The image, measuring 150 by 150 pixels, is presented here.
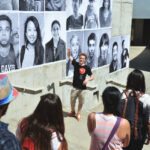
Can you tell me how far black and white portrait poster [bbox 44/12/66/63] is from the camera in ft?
26.5

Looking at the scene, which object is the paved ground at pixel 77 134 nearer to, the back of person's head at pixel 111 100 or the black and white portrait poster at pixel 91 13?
the back of person's head at pixel 111 100

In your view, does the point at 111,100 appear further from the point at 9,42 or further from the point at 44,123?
the point at 9,42

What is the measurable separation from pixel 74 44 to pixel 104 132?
6.53m

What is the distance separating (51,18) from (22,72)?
193 cm

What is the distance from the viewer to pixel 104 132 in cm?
308

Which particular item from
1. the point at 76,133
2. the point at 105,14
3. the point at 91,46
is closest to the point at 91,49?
the point at 91,46

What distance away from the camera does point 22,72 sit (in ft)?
24.0

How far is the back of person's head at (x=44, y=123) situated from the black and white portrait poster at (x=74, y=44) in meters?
6.41

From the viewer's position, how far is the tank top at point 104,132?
3070 millimetres

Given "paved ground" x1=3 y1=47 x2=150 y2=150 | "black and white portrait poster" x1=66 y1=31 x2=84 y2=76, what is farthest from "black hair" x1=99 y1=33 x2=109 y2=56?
"paved ground" x1=3 y1=47 x2=150 y2=150

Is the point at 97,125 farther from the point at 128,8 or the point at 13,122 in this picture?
the point at 128,8

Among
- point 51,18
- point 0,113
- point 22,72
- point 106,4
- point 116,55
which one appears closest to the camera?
point 0,113

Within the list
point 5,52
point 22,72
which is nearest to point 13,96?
point 5,52

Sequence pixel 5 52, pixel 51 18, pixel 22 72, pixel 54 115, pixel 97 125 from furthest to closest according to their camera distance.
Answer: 1. pixel 51 18
2. pixel 22 72
3. pixel 5 52
4. pixel 97 125
5. pixel 54 115
